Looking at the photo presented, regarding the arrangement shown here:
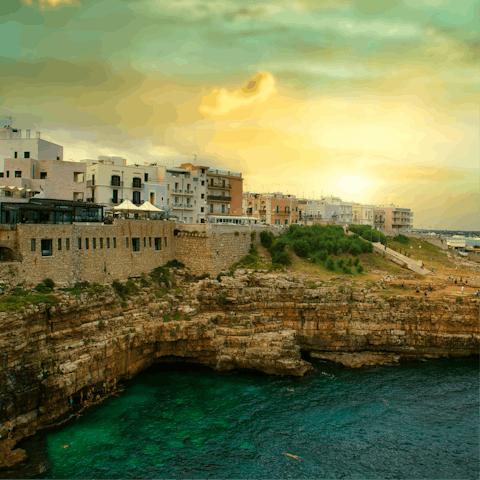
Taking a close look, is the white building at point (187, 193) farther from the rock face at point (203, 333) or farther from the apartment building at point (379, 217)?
the apartment building at point (379, 217)

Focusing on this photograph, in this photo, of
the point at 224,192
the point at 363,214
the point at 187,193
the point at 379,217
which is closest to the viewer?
the point at 187,193

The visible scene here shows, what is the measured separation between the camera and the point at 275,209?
239 ft

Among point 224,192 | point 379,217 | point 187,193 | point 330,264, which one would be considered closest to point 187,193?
point 187,193

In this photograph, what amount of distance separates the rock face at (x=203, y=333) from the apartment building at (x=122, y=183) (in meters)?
15.4

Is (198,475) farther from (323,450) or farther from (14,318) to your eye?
(14,318)

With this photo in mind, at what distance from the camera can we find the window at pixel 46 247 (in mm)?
29219

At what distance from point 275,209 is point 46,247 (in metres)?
48.5

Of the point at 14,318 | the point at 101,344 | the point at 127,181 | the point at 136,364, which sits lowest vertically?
the point at 136,364

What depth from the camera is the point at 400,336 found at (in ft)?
125

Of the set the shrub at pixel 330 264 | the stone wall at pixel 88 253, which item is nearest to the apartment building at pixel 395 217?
the shrub at pixel 330 264

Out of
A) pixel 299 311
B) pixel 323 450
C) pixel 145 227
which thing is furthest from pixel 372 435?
pixel 145 227

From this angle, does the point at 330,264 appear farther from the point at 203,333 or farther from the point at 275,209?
the point at 275,209

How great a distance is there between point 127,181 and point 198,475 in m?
36.7

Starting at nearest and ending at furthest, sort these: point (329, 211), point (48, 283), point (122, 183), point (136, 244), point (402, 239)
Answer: point (48, 283) < point (136, 244) < point (122, 183) < point (402, 239) < point (329, 211)
